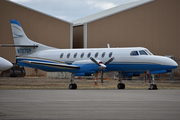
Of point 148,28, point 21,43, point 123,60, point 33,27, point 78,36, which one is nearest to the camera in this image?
point 123,60

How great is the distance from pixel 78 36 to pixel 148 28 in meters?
11.3

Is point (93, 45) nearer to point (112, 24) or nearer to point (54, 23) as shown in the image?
point (112, 24)

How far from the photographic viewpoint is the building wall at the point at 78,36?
45.5 meters

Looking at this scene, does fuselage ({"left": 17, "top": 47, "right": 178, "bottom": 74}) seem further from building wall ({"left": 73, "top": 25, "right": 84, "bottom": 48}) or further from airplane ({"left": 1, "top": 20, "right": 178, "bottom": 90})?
building wall ({"left": 73, "top": 25, "right": 84, "bottom": 48})

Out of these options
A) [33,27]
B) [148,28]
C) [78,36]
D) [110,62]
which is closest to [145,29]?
[148,28]

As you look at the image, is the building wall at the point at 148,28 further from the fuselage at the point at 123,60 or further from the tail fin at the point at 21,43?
the fuselage at the point at 123,60

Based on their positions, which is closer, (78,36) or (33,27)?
(33,27)

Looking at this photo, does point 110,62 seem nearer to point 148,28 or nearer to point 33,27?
point 148,28

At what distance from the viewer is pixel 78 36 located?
4619cm

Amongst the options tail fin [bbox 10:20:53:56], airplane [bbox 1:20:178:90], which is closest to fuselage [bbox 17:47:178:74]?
airplane [bbox 1:20:178:90]

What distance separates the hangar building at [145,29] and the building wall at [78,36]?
2050mm

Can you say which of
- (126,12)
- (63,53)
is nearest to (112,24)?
(126,12)

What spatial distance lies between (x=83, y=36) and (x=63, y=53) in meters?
19.8

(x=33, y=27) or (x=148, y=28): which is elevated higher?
(x=33, y=27)
